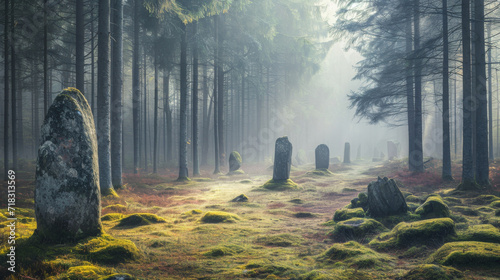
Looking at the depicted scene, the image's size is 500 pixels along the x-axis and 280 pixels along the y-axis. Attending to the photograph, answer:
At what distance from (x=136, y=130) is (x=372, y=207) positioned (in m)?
14.8

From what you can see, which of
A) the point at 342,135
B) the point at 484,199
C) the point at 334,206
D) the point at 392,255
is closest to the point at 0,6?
the point at 334,206

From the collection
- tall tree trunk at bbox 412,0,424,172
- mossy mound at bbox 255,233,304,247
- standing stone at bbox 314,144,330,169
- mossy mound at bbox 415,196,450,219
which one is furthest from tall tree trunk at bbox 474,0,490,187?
standing stone at bbox 314,144,330,169

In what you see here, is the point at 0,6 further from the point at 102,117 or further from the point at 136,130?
the point at 102,117

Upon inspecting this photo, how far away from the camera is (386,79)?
20.6m

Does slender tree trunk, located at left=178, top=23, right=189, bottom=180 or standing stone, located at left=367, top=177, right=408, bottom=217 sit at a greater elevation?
slender tree trunk, located at left=178, top=23, right=189, bottom=180

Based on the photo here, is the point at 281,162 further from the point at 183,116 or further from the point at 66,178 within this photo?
the point at 66,178

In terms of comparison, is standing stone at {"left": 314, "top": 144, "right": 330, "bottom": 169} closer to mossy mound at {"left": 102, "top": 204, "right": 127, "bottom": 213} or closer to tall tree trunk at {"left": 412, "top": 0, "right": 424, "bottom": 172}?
tall tree trunk at {"left": 412, "top": 0, "right": 424, "bottom": 172}

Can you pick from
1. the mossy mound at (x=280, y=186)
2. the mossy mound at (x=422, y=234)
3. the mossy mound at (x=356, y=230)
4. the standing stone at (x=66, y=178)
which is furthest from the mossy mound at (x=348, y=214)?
the mossy mound at (x=280, y=186)

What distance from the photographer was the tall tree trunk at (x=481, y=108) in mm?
11547

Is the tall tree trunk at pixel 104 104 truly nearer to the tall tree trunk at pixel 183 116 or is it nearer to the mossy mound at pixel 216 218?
the mossy mound at pixel 216 218

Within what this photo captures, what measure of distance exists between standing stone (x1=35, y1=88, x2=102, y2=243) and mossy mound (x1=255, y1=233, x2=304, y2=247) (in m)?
3.30

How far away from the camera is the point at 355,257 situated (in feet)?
17.6

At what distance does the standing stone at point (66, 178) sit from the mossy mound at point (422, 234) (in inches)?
219

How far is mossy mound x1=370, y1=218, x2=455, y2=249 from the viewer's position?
5930 millimetres
